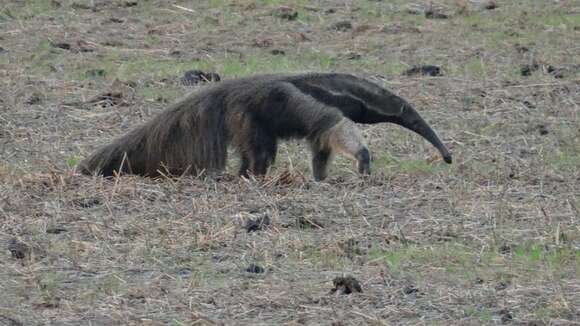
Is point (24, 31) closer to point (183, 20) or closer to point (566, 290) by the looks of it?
point (183, 20)

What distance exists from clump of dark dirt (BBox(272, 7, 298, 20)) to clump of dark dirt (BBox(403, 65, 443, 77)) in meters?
3.50

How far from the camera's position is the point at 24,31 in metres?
16.7

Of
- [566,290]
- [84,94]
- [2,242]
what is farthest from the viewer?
[84,94]

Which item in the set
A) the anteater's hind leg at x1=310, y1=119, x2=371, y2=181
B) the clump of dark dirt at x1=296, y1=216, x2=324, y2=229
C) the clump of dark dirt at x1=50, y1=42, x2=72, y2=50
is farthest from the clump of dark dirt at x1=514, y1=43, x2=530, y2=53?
the clump of dark dirt at x1=296, y1=216, x2=324, y2=229

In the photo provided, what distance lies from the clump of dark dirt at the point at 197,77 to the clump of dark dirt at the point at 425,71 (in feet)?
6.35

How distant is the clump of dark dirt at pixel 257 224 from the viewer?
27.7ft

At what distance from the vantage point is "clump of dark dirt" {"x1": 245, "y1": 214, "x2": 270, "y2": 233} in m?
8.45

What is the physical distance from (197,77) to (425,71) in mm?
2286

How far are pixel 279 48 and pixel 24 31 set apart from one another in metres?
2.91

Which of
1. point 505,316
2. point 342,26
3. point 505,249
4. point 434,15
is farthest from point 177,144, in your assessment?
point 434,15

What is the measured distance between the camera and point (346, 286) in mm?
6996

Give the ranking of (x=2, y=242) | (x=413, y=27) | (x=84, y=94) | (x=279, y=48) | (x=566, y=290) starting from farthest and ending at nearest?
(x=413, y=27), (x=279, y=48), (x=84, y=94), (x=2, y=242), (x=566, y=290)

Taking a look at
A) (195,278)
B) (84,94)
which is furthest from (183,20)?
(195,278)

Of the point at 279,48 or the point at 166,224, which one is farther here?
the point at 279,48
